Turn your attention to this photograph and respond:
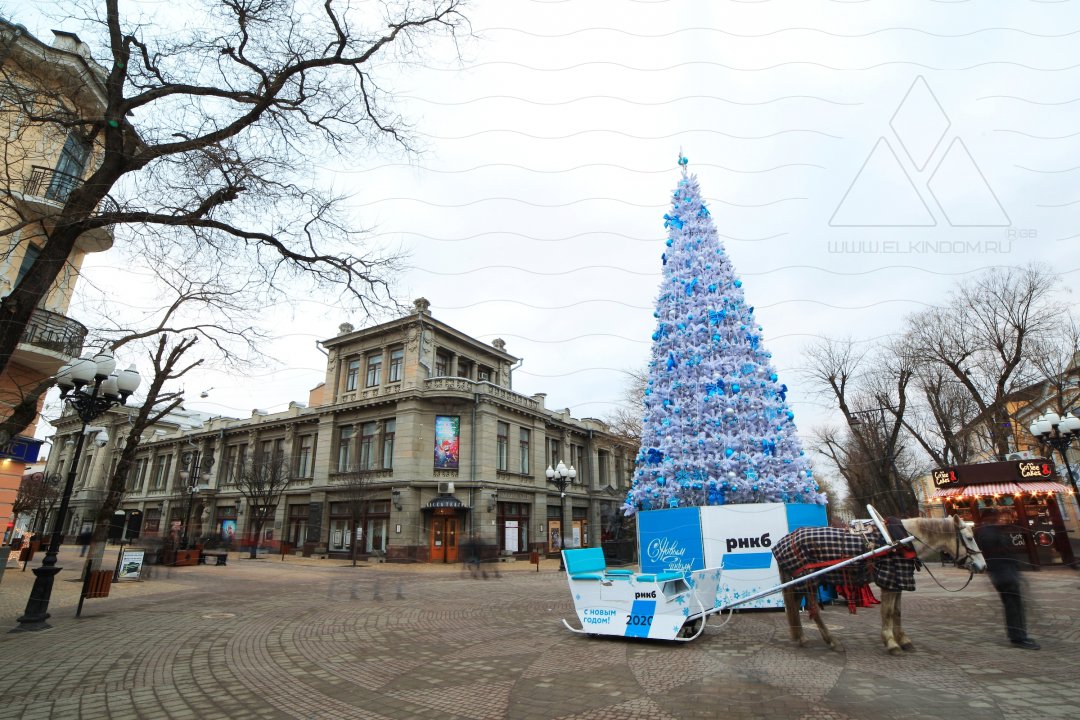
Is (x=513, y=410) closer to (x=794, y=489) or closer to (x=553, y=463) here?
(x=553, y=463)

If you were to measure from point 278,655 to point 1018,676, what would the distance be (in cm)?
814

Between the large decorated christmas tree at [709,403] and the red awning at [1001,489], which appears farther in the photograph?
the red awning at [1001,489]

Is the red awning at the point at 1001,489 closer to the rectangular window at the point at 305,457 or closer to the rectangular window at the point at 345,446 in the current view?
the rectangular window at the point at 345,446

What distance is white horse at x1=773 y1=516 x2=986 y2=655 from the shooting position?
243 inches

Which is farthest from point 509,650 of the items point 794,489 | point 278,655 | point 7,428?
point 7,428

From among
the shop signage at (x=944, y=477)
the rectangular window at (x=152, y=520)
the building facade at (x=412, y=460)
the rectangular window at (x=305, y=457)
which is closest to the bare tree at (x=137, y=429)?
the building facade at (x=412, y=460)

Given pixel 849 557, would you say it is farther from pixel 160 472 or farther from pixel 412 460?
pixel 160 472

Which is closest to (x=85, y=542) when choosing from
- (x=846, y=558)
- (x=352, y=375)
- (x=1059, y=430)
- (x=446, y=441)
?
(x=352, y=375)

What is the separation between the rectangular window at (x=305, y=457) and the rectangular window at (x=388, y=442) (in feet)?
22.2

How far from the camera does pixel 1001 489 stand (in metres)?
17.2

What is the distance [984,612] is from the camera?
340 inches

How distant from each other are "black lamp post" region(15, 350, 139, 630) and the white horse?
10823 millimetres

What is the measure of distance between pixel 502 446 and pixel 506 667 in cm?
2319

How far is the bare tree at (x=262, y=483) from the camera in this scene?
90.6 ft
